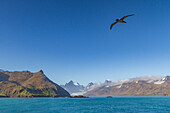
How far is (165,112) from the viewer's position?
78.2 meters

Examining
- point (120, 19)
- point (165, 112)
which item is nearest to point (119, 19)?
point (120, 19)

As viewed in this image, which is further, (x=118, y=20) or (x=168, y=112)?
(x=168, y=112)

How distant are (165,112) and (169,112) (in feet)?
6.97

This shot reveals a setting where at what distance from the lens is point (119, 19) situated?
17.3 meters

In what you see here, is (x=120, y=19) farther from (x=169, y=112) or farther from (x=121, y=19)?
(x=169, y=112)

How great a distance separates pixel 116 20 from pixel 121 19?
0.74 metres

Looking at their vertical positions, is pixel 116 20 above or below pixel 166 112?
above

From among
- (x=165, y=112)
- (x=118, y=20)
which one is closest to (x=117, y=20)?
(x=118, y=20)

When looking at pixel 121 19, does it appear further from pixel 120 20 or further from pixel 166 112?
pixel 166 112

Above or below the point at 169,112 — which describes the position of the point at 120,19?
above

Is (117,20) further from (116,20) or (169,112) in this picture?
(169,112)

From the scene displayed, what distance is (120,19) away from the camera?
56.7 ft

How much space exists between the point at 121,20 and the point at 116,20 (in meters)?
0.73

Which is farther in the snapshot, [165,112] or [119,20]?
[165,112]
